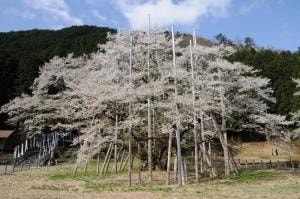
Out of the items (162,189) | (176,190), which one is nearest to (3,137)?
(162,189)

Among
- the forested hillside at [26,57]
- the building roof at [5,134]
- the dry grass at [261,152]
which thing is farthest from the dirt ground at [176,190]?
the forested hillside at [26,57]

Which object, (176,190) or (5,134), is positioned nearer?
(176,190)

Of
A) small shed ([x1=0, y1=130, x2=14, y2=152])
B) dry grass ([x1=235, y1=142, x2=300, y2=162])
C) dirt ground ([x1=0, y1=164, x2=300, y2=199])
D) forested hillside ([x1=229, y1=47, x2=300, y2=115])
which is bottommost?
dirt ground ([x1=0, y1=164, x2=300, y2=199])

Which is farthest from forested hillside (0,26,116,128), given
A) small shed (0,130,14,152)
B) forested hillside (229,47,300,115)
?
forested hillside (229,47,300,115)

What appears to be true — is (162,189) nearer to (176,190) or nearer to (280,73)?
(176,190)

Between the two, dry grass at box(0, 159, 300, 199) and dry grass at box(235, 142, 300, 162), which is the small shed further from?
dry grass at box(0, 159, 300, 199)

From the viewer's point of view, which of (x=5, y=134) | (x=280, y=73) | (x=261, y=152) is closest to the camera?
(x=5, y=134)

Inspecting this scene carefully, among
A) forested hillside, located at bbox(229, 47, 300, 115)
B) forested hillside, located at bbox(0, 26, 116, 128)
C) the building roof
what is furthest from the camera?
forested hillside, located at bbox(229, 47, 300, 115)

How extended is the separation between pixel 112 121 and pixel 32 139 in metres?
19.9

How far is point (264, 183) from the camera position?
1892 cm

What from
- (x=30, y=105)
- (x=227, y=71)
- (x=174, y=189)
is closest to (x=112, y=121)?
(x=227, y=71)

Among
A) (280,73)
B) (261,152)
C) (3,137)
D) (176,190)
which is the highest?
(280,73)

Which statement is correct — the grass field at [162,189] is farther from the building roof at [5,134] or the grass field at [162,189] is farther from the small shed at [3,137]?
the small shed at [3,137]

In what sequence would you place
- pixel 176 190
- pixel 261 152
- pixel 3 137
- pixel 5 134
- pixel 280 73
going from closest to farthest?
pixel 176 190, pixel 3 137, pixel 5 134, pixel 261 152, pixel 280 73
